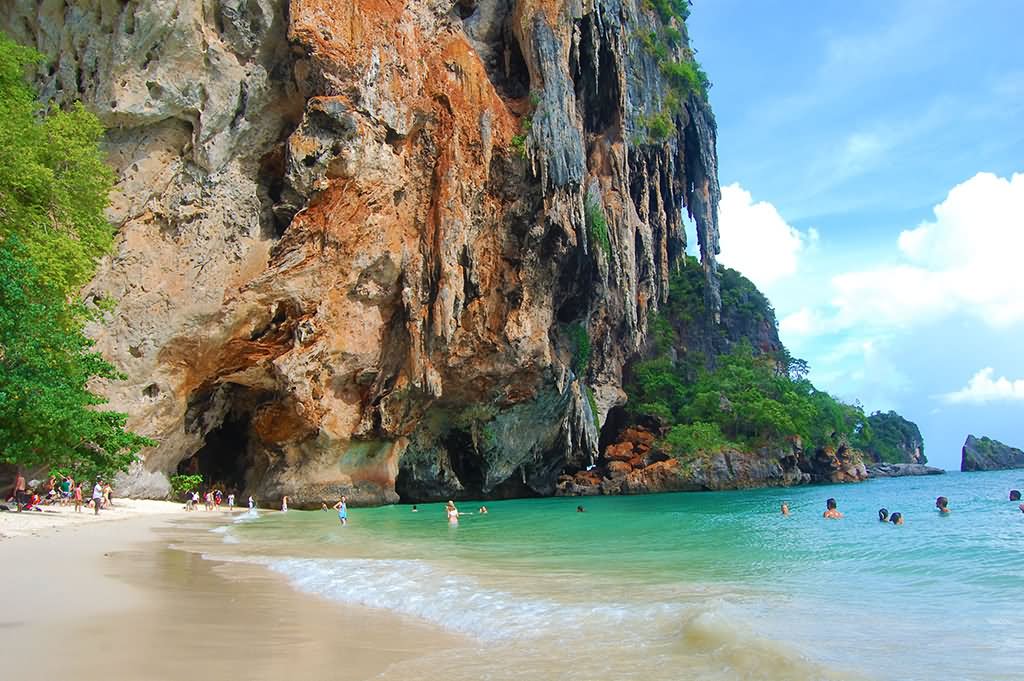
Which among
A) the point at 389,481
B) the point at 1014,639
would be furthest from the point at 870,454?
the point at 1014,639

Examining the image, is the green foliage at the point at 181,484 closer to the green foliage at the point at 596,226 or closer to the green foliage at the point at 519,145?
the green foliage at the point at 519,145

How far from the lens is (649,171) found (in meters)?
40.8

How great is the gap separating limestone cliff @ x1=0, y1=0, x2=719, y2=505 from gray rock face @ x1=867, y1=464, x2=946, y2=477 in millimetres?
44601

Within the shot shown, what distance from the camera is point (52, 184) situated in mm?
16125

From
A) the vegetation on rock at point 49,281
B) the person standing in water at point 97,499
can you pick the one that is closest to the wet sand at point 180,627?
the vegetation on rock at point 49,281

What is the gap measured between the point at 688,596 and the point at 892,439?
7779 cm

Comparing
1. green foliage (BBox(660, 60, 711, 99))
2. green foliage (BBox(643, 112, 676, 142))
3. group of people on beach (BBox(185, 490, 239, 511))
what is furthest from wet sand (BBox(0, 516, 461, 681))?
green foliage (BBox(660, 60, 711, 99))

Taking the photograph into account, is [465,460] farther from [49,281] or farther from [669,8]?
[669,8]

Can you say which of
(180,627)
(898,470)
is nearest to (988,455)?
(898,470)

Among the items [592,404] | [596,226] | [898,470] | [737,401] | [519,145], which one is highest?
[519,145]

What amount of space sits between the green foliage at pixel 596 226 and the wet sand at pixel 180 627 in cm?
2219

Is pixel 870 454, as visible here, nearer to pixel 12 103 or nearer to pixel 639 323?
pixel 639 323

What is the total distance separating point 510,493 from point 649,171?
21.0m

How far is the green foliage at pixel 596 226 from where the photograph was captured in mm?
28055
